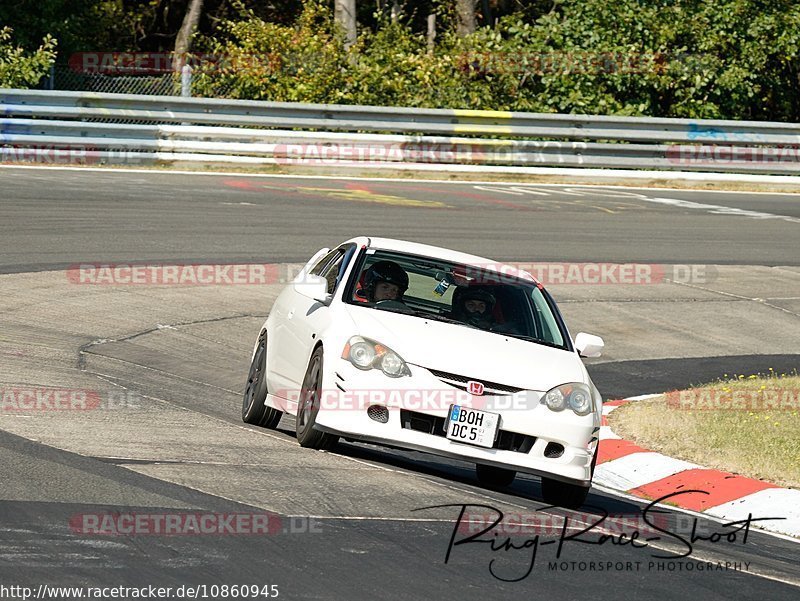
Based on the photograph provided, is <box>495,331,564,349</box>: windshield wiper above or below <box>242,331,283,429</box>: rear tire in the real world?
above

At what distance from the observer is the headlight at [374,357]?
8398 mm

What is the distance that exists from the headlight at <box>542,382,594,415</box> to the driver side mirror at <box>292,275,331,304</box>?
1676 mm

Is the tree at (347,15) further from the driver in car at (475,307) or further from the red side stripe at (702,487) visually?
the red side stripe at (702,487)

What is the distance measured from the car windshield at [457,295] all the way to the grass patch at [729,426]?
1620 millimetres

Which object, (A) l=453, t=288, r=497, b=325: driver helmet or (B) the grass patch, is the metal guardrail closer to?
(B) the grass patch

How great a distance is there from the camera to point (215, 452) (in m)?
8.48

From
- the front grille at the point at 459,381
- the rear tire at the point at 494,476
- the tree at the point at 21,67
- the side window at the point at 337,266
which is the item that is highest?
the tree at the point at 21,67

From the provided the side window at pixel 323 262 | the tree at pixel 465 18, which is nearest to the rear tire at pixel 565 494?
the side window at pixel 323 262

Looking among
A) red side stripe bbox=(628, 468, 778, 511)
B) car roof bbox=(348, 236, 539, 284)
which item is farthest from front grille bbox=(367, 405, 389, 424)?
red side stripe bbox=(628, 468, 778, 511)

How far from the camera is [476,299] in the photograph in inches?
379

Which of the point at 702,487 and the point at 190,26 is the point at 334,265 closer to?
the point at 702,487

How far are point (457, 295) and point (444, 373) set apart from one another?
137 cm

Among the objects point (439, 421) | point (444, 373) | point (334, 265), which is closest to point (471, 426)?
point (439, 421)

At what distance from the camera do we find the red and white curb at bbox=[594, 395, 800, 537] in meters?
8.97
